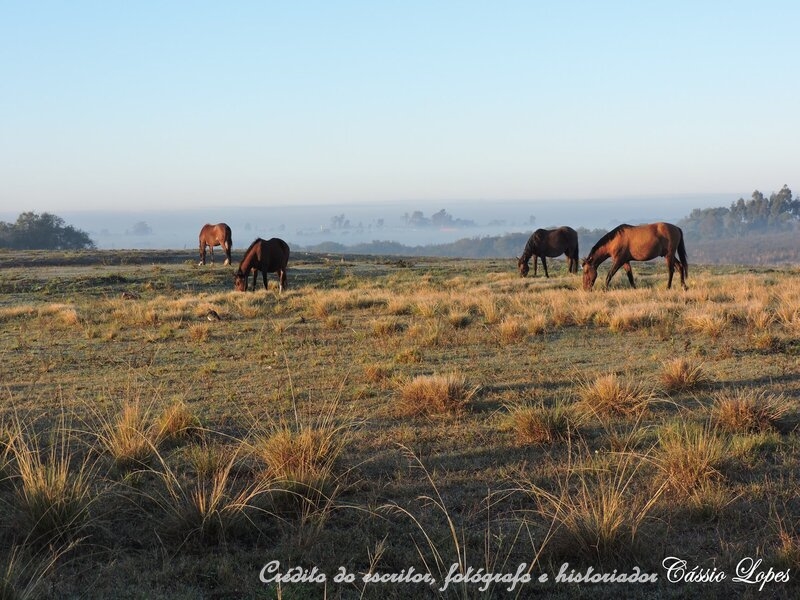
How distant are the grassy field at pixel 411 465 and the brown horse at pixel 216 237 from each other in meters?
21.4

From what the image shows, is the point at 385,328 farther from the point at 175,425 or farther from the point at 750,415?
the point at 750,415

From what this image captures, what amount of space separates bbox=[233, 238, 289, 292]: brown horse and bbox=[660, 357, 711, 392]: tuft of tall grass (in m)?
16.3

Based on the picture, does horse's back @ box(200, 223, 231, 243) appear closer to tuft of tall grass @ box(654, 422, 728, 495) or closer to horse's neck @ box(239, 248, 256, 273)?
horse's neck @ box(239, 248, 256, 273)

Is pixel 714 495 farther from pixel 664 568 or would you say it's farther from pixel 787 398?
pixel 787 398

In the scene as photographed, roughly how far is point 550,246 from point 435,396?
79.7ft

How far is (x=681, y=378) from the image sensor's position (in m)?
8.53

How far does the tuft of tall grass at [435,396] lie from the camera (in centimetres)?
783

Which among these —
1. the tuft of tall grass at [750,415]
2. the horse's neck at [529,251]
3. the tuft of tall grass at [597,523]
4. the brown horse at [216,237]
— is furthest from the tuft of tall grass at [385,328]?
the brown horse at [216,237]

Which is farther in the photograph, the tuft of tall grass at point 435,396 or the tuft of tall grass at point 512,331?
the tuft of tall grass at point 512,331

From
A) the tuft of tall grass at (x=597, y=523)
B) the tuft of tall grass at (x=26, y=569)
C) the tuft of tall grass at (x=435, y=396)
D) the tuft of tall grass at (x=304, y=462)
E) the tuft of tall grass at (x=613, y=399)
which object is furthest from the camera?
the tuft of tall grass at (x=435, y=396)

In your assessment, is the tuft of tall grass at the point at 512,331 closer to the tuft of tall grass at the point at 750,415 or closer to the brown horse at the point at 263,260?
the tuft of tall grass at the point at 750,415

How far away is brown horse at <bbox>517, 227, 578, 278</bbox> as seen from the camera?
30258mm

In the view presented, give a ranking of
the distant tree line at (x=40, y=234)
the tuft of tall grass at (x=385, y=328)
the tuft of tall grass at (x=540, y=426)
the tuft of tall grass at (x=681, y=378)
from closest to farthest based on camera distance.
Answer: the tuft of tall grass at (x=540, y=426) < the tuft of tall grass at (x=681, y=378) < the tuft of tall grass at (x=385, y=328) < the distant tree line at (x=40, y=234)

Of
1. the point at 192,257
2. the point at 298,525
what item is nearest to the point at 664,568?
the point at 298,525
